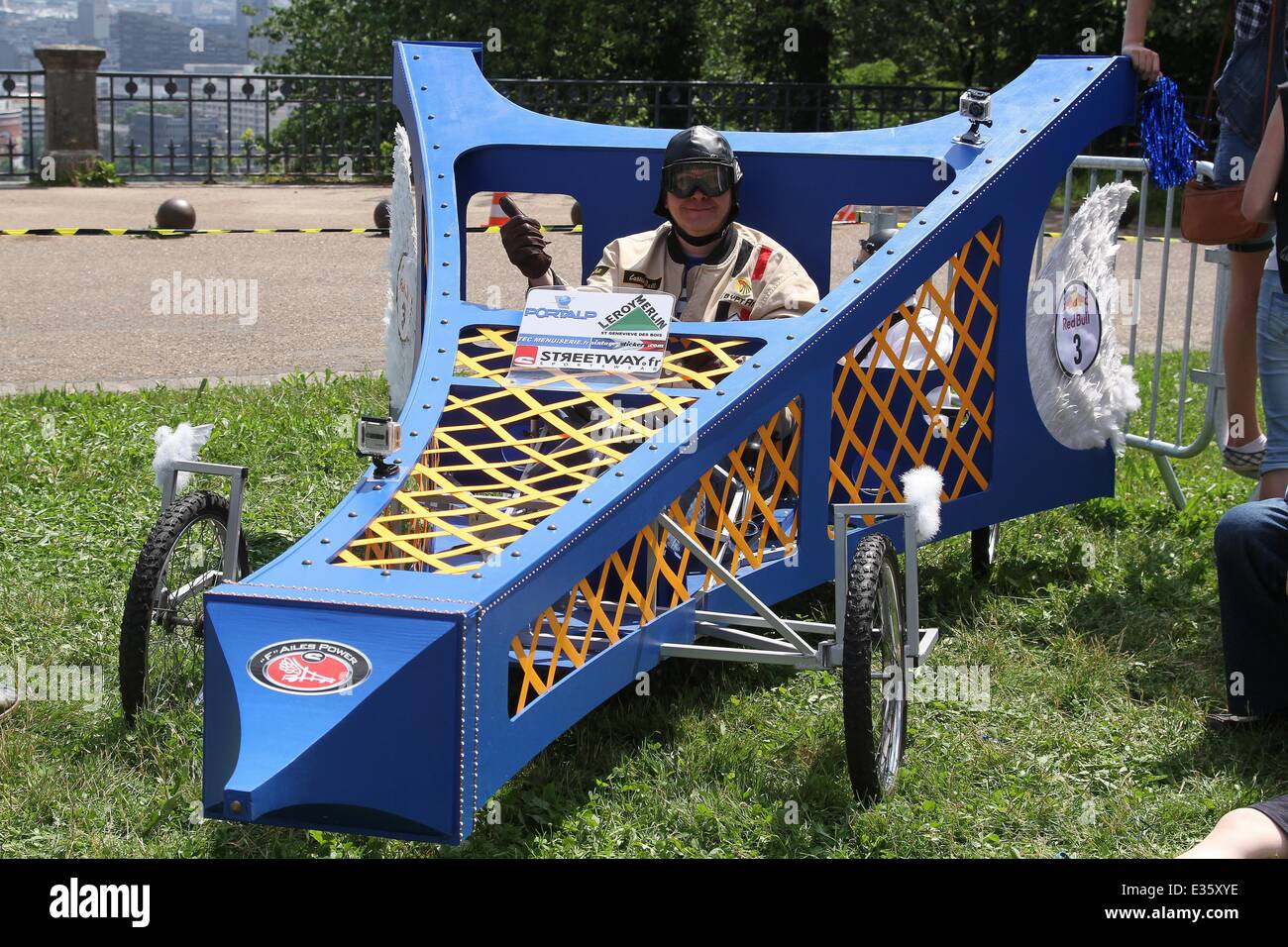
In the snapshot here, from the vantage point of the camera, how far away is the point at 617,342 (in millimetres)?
4531

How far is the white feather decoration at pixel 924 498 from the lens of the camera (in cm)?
420

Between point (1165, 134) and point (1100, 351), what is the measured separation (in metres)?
0.80

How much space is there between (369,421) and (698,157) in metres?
1.79

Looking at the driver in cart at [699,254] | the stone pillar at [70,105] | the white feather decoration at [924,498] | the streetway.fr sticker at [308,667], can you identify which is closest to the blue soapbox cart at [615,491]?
the streetway.fr sticker at [308,667]

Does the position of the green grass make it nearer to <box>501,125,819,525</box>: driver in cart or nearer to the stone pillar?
<box>501,125,819,525</box>: driver in cart

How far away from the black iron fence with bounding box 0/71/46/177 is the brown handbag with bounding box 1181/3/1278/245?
13197 millimetres

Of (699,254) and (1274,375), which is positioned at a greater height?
(699,254)

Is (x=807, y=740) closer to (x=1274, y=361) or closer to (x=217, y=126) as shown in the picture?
(x=1274, y=361)

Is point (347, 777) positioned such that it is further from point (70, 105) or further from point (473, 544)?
point (70, 105)

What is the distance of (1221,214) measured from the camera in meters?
5.33

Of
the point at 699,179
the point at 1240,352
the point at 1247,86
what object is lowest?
the point at 1240,352

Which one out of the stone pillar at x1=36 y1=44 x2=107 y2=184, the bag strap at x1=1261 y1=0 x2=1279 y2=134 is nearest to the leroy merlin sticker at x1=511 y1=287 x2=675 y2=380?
the bag strap at x1=1261 y1=0 x2=1279 y2=134

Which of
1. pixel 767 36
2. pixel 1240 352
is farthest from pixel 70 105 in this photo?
pixel 1240 352

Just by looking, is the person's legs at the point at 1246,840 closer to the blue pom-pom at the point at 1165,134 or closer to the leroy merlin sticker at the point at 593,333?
the leroy merlin sticker at the point at 593,333
